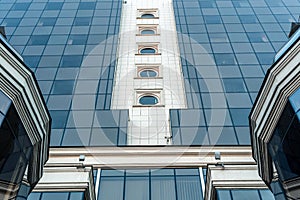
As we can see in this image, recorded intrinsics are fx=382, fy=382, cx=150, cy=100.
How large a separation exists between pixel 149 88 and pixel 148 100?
1.42m

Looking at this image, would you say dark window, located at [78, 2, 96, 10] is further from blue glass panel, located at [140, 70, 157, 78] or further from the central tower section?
blue glass panel, located at [140, 70, 157, 78]

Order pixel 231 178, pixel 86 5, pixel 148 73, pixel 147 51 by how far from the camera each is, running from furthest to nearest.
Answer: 1. pixel 86 5
2. pixel 147 51
3. pixel 148 73
4. pixel 231 178

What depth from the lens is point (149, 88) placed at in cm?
3372

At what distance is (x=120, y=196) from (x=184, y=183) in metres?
3.89

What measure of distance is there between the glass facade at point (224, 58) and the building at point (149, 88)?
0.36ft

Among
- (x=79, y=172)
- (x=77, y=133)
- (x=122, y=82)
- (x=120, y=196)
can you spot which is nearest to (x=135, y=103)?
(x=122, y=82)

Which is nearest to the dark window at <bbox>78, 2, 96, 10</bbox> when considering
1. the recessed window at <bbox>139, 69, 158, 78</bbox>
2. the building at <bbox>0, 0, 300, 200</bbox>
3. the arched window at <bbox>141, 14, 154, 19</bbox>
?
the building at <bbox>0, 0, 300, 200</bbox>

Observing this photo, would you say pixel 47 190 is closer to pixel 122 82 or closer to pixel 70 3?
pixel 122 82

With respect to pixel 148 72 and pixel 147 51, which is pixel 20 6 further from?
pixel 148 72

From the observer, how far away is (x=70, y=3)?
4862 centimetres

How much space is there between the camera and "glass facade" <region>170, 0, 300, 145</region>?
96.0 ft

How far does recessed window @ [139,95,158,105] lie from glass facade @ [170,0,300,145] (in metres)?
2.80

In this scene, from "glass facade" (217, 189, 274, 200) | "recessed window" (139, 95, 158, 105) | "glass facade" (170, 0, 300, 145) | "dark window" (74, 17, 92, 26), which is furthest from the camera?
"dark window" (74, 17, 92, 26)

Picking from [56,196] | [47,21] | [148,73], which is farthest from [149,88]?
[47,21]
